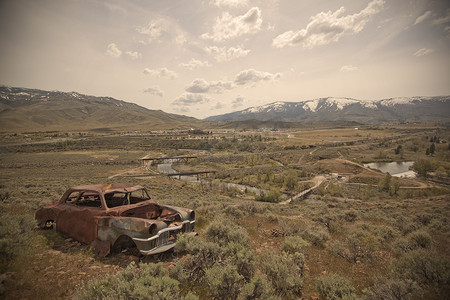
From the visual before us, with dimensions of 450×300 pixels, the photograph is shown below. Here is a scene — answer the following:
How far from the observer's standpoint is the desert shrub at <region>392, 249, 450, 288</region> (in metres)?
4.84

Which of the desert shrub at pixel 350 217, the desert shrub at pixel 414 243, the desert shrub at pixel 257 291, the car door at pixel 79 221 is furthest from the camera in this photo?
the desert shrub at pixel 350 217

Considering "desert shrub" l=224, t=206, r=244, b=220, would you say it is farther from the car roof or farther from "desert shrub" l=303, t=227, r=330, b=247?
the car roof

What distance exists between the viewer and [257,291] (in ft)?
13.4

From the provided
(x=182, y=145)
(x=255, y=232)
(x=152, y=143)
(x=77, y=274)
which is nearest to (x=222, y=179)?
(x=255, y=232)

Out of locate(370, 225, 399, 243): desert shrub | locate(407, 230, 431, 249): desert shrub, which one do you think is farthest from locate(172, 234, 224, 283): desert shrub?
locate(370, 225, 399, 243): desert shrub

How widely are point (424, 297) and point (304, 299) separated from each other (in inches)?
95.9

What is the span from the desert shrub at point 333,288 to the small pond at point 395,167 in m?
77.2

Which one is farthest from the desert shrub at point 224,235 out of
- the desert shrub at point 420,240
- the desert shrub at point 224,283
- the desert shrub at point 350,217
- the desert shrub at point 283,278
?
the desert shrub at point 350,217

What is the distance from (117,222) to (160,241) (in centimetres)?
135

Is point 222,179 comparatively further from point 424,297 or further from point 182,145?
point 182,145

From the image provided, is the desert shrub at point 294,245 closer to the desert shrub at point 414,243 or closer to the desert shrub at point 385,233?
the desert shrub at point 414,243

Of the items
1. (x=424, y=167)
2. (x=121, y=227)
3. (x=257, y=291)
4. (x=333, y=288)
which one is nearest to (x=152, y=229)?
(x=121, y=227)

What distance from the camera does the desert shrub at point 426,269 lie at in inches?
191

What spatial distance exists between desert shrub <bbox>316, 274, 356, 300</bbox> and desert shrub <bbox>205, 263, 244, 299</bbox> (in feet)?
6.85
